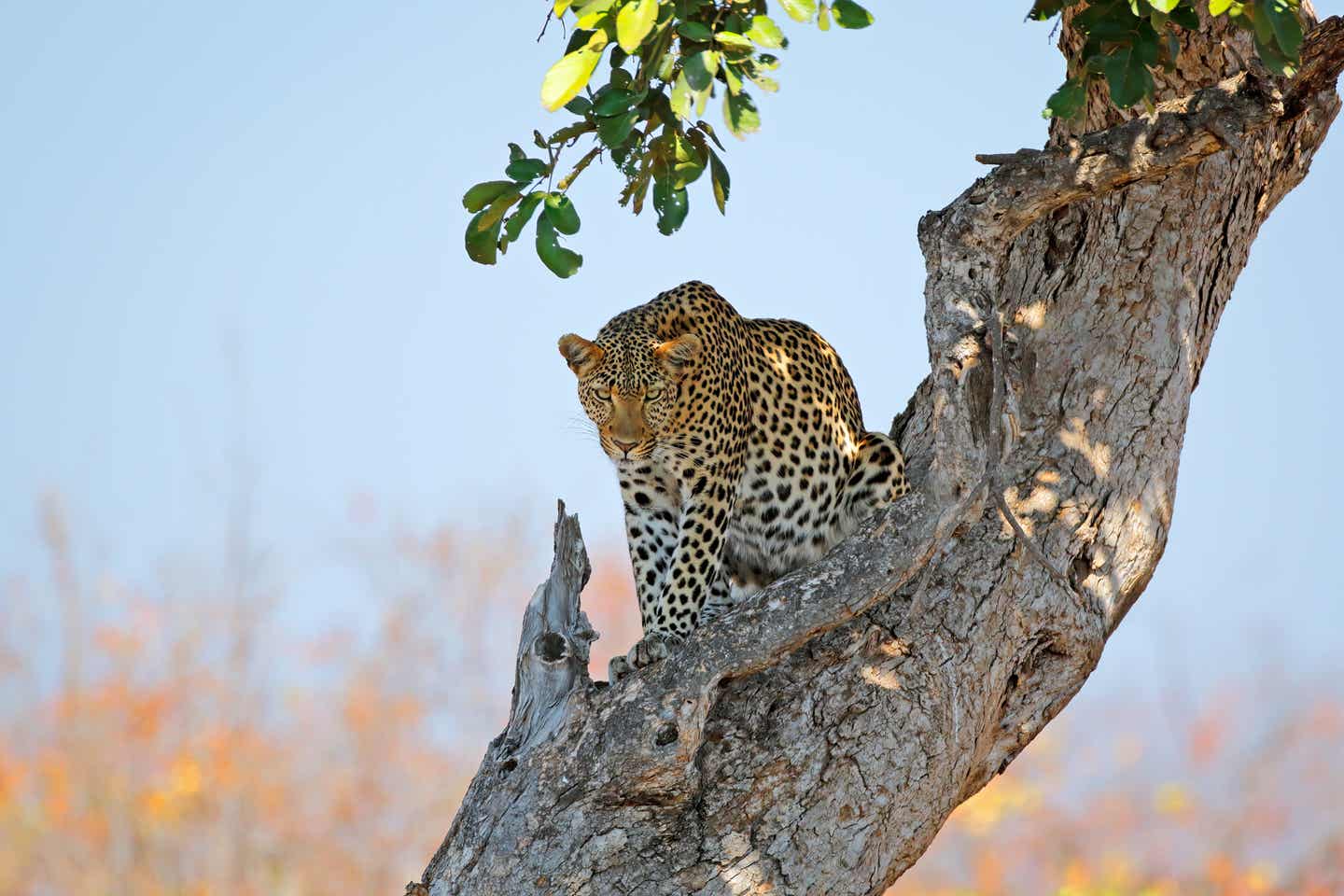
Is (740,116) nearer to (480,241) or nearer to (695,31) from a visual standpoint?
(695,31)

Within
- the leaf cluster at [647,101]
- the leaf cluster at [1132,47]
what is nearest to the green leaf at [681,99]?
the leaf cluster at [647,101]

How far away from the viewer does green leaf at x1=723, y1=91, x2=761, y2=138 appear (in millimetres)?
3994

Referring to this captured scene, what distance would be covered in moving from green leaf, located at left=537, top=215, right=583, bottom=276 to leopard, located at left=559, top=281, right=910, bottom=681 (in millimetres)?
1638

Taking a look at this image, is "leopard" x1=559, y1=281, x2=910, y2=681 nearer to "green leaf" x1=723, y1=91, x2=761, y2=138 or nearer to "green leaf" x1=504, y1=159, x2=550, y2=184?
"green leaf" x1=504, y1=159, x2=550, y2=184

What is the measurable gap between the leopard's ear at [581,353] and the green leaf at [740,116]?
96.1 inches

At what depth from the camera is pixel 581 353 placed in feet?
21.0

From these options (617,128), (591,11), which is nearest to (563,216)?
(617,128)

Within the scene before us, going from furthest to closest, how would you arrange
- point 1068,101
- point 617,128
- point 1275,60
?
point 1068,101, point 1275,60, point 617,128

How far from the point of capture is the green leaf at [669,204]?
483 cm

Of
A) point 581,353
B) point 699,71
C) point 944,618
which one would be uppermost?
point 581,353

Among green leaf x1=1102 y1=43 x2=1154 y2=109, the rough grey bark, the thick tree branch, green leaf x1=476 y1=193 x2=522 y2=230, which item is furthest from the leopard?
green leaf x1=1102 y1=43 x2=1154 y2=109

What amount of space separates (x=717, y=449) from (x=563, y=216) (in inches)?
74.3

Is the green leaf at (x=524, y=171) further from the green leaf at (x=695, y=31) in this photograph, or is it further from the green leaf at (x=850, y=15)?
the green leaf at (x=850, y=15)

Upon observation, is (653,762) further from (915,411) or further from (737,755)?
(915,411)
